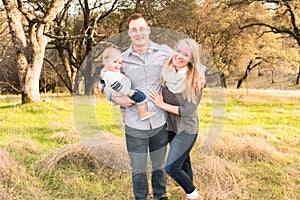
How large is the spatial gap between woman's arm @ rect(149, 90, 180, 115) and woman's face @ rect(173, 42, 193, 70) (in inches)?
10.8

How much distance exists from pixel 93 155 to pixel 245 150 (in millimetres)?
2300

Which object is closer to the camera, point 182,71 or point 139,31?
point 139,31

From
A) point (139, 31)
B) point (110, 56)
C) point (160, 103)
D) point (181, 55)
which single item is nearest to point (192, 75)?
point (181, 55)

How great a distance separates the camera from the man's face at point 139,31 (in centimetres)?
285

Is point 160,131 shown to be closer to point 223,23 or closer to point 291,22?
point 291,22

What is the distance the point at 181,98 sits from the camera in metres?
3.10

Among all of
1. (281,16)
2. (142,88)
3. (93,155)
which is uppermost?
(281,16)

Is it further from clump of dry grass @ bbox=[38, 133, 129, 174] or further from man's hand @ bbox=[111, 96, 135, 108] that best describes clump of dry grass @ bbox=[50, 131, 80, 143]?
man's hand @ bbox=[111, 96, 135, 108]

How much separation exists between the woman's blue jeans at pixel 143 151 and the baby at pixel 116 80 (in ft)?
1.15

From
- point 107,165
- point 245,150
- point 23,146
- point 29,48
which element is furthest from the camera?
point 29,48

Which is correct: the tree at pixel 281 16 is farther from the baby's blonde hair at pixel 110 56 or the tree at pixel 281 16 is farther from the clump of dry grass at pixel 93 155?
the baby's blonde hair at pixel 110 56

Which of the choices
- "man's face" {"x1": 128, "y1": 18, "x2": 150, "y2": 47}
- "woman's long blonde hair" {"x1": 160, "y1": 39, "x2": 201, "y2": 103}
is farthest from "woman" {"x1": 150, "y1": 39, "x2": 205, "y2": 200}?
"man's face" {"x1": 128, "y1": 18, "x2": 150, "y2": 47}

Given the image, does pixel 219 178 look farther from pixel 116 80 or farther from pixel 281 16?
pixel 281 16

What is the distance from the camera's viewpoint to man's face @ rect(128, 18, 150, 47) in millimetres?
2848
